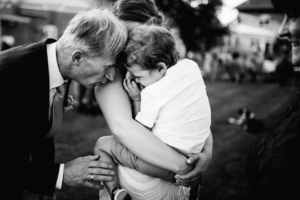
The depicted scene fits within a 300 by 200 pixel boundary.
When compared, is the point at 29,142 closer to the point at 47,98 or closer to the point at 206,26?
the point at 47,98

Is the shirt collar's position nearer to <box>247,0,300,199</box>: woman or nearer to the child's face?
the child's face

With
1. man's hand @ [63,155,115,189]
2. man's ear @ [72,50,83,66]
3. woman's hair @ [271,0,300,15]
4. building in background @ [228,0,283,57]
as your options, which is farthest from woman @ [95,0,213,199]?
building in background @ [228,0,283,57]

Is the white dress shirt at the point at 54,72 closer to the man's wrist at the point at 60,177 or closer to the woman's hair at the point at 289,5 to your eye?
the man's wrist at the point at 60,177

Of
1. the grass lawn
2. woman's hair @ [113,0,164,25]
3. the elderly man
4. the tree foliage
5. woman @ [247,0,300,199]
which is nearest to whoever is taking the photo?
woman @ [247,0,300,199]

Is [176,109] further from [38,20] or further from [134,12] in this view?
[38,20]

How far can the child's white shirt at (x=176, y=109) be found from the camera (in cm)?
143

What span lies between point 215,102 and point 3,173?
8347 mm

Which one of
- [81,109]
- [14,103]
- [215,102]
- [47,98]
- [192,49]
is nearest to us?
[14,103]

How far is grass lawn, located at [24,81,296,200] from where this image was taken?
10.3 ft

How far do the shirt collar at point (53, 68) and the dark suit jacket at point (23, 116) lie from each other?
2.9 inches

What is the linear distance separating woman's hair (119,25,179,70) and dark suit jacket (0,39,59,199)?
52 centimetres

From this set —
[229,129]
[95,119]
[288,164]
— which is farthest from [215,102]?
[288,164]

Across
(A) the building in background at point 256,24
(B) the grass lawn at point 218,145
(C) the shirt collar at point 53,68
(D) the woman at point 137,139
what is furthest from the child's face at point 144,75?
(A) the building in background at point 256,24

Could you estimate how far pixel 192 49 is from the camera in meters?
13.9
